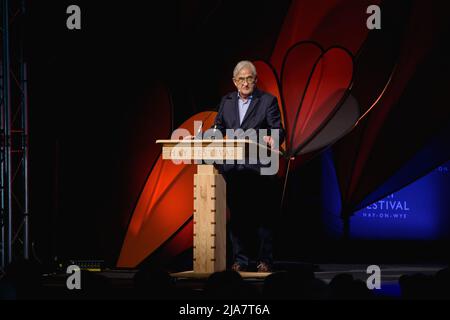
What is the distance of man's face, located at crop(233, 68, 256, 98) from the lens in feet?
16.0

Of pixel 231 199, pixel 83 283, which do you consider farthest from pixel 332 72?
pixel 83 283

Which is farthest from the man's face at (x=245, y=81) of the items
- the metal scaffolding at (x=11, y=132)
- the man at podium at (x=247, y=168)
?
the metal scaffolding at (x=11, y=132)

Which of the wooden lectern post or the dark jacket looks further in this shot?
the dark jacket

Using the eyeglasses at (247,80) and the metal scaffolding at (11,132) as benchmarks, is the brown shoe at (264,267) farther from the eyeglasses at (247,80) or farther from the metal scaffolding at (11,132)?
the metal scaffolding at (11,132)

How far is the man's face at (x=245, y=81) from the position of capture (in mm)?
4887

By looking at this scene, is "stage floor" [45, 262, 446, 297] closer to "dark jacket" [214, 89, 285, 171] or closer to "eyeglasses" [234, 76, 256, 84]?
"dark jacket" [214, 89, 285, 171]

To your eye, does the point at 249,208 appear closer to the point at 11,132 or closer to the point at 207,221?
the point at 207,221

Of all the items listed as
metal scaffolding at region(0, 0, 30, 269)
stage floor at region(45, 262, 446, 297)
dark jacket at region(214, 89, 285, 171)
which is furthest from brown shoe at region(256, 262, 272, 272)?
metal scaffolding at region(0, 0, 30, 269)

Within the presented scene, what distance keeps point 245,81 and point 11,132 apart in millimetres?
2153

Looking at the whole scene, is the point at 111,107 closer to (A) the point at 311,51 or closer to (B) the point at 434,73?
(A) the point at 311,51

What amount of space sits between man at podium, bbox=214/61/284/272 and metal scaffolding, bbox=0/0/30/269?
177 centimetres

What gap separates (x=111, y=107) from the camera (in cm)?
643

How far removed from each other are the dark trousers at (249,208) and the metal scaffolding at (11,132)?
1.81m

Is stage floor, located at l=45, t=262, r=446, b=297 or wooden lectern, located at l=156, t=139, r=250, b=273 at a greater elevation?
wooden lectern, located at l=156, t=139, r=250, b=273
